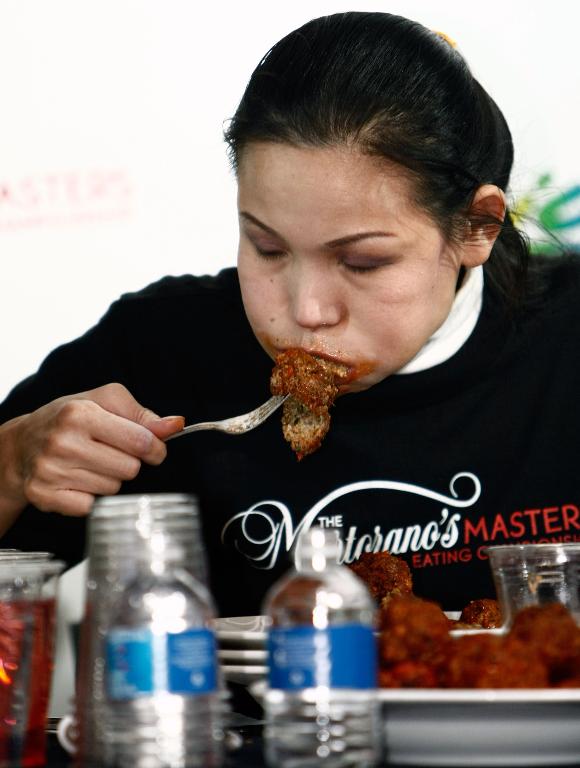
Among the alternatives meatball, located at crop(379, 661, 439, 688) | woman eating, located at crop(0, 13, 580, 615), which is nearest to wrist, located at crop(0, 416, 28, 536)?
woman eating, located at crop(0, 13, 580, 615)

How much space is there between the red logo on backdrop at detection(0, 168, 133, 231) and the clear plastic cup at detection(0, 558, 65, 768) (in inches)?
55.4

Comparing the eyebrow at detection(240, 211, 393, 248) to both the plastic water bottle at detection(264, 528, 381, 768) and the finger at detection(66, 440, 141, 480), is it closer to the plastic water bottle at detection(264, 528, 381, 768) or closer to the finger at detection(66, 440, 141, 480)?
the finger at detection(66, 440, 141, 480)

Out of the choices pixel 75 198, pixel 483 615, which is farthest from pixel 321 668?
pixel 75 198

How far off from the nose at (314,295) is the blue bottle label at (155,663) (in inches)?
28.6

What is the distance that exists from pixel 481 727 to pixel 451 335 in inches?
40.1

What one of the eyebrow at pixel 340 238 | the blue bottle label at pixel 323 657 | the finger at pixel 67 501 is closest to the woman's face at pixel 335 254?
the eyebrow at pixel 340 238

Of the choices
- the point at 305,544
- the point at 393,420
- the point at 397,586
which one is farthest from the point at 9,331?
the point at 305,544

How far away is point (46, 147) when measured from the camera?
84.7 inches

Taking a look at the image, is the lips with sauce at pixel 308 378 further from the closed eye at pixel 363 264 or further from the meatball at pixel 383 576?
the meatball at pixel 383 576

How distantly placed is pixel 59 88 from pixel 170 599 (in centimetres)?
163

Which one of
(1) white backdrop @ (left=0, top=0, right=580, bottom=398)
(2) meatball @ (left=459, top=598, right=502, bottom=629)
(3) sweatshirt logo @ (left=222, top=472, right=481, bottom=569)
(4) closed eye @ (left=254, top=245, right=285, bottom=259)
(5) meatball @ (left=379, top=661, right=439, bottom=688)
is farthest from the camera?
(1) white backdrop @ (left=0, top=0, right=580, bottom=398)

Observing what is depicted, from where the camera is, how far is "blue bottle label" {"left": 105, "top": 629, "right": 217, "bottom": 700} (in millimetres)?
696

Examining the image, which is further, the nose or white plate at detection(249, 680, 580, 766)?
the nose

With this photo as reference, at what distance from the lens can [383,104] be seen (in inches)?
55.5
